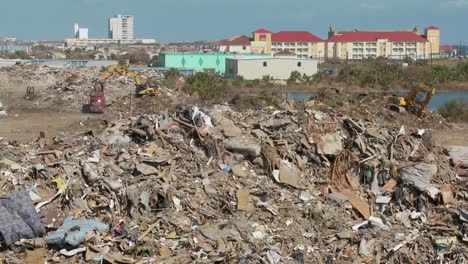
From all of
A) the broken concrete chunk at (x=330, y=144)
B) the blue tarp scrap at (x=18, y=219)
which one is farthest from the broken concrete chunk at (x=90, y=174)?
the broken concrete chunk at (x=330, y=144)

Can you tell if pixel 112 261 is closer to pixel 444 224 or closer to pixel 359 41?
pixel 444 224

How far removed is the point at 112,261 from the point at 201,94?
18.0 meters

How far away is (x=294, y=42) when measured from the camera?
91.0m

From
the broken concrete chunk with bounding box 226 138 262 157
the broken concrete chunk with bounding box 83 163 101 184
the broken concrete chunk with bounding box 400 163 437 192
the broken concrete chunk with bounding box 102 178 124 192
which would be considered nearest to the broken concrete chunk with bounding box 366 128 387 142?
the broken concrete chunk with bounding box 400 163 437 192

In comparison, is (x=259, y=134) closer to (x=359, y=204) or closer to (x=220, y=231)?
(x=359, y=204)

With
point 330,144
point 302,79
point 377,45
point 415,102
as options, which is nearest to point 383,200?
point 330,144

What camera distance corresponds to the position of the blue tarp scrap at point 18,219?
7887 mm

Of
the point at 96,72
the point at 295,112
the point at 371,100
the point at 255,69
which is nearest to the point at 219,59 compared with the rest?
the point at 255,69

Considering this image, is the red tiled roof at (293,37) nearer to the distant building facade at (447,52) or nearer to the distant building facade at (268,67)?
the distant building facade at (447,52)

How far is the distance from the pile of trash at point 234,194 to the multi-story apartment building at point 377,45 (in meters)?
77.2

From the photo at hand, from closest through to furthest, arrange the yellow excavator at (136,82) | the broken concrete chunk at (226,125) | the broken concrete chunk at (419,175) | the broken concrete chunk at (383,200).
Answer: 1. the broken concrete chunk at (383,200)
2. the broken concrete chunk at (419,175)
3. the broken concrete chunk at (226,125)
4. the yellow excavator at (136,82)

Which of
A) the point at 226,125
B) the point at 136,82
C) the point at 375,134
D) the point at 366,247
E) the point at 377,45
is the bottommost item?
the point at 366,247

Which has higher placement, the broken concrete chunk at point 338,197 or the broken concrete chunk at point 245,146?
the broken concrete chunk at point 245,146

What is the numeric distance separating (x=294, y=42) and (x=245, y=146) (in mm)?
82507
